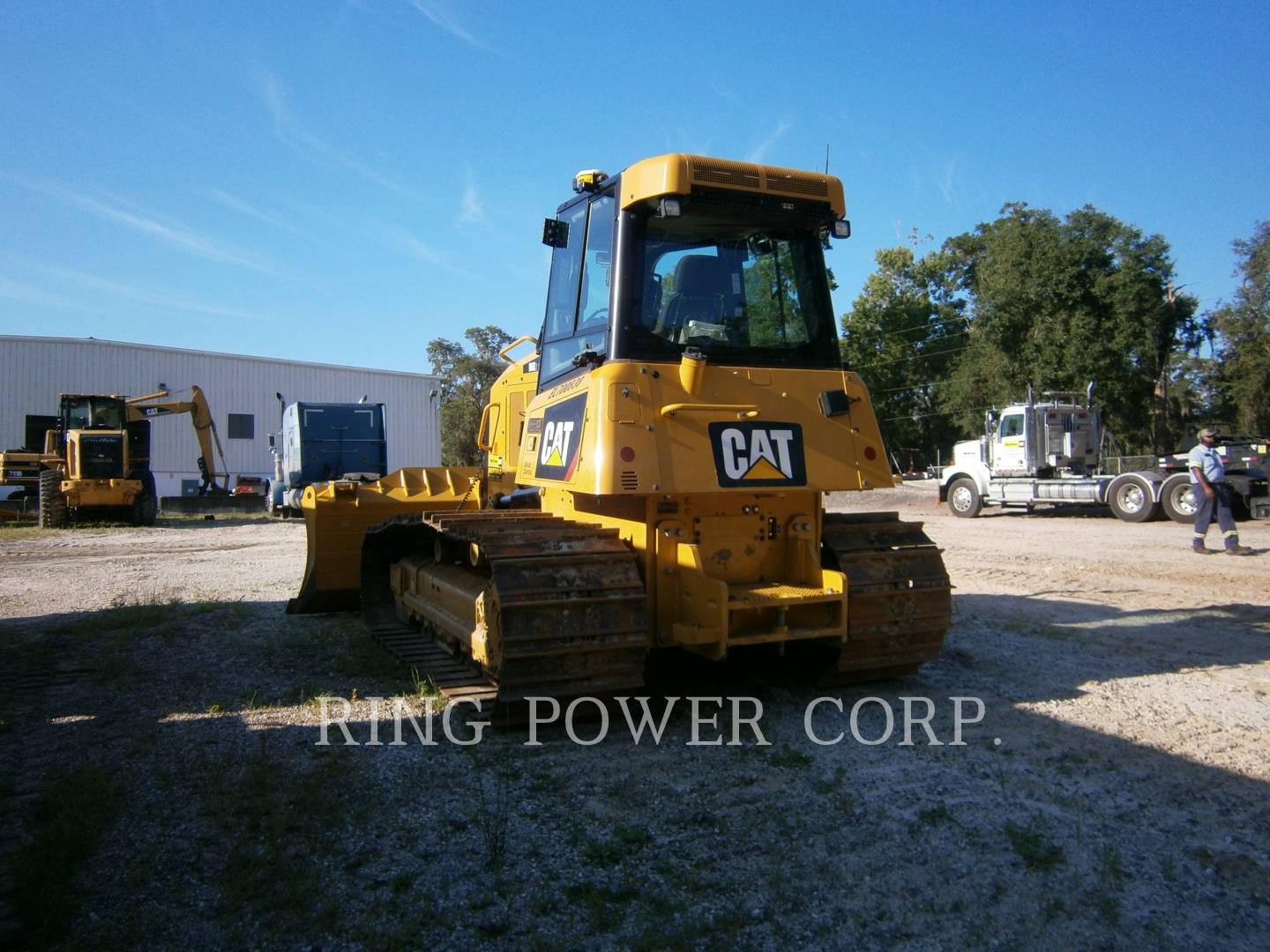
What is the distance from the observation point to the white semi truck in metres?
18.2

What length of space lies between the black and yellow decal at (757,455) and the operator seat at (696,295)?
65cm

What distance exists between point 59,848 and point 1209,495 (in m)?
13.4

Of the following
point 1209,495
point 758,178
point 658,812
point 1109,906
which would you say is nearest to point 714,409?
point 758,178

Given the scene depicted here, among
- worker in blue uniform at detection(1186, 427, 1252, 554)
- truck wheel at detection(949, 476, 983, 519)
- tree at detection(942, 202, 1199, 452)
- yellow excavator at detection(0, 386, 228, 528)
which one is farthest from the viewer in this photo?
tree at detection(942, 202, 1199, 452)

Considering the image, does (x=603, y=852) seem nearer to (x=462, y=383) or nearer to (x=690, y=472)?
(x=690, y=472)

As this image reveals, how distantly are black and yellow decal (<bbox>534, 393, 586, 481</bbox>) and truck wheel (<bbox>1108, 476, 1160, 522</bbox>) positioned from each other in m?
16.7

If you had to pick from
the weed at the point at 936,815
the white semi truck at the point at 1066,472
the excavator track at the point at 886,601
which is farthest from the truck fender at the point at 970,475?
the weed at the point at 936,815

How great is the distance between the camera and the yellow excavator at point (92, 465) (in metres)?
20.3

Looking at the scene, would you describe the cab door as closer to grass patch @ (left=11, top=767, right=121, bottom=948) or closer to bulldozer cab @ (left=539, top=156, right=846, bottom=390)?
bulldozer cab @ (left=539, top=156, right=846, bottom=390)

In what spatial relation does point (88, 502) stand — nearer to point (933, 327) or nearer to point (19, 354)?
point (19, 354)

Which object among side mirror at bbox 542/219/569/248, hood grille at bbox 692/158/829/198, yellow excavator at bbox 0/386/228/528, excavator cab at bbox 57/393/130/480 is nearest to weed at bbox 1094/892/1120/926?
hood grille at bbox 692/158/829/198

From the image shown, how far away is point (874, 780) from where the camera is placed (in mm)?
4016

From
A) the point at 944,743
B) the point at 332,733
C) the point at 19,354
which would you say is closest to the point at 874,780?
the point at 944,743

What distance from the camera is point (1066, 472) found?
2141cm
